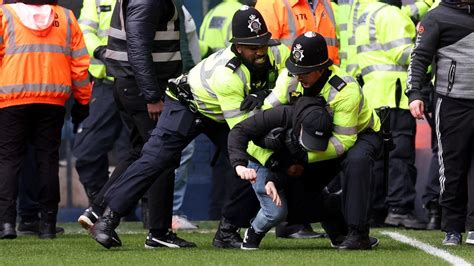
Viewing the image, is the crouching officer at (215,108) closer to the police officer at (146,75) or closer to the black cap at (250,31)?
the black cap at (250,31)

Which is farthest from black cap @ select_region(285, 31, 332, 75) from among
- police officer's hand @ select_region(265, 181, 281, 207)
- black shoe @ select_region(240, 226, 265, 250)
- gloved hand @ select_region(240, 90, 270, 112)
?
black shoe @ select_region(240, 226, 265, 250)

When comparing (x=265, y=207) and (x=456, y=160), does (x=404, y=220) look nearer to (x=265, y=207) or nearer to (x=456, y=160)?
(x=456, y=160)

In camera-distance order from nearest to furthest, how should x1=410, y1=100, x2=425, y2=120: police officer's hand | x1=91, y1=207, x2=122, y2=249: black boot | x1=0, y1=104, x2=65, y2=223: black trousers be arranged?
1. x1=91, y1=207, x2=122, y2=249: black boot
2. x1=410, y1=100, x2=425, y2=120: police officer's hand
3. x1=0, y1=104, x2=65, y2=223: black trousers

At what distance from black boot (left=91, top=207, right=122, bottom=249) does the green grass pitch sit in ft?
0.25

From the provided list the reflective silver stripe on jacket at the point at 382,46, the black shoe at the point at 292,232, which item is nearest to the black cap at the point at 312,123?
the black shoe at the point at 292,232

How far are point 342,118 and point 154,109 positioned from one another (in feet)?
5.13

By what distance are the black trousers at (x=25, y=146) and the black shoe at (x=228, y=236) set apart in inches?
71.8

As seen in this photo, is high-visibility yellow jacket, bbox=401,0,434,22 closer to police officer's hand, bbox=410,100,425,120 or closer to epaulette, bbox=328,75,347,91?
police officer's hand, bbox=410,100,425,120

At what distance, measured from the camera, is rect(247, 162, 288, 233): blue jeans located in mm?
9914

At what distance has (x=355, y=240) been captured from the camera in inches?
387

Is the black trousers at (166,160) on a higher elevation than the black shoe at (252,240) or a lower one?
higher

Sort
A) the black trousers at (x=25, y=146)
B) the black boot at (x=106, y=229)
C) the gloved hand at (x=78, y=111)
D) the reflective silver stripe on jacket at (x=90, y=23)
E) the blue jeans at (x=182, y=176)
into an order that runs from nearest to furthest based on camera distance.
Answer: the black boot at (x=106, y=229) < the black trousers at (x=25, y=146) < the gloved hand at (x=78, y=111) < the reflective silver stripe on jacket at (x=90, y=23) < the blue jeans at (x=182, y=176)

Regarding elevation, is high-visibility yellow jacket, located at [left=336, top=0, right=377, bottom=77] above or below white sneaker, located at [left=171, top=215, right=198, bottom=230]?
above

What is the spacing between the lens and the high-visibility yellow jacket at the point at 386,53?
12.9m
